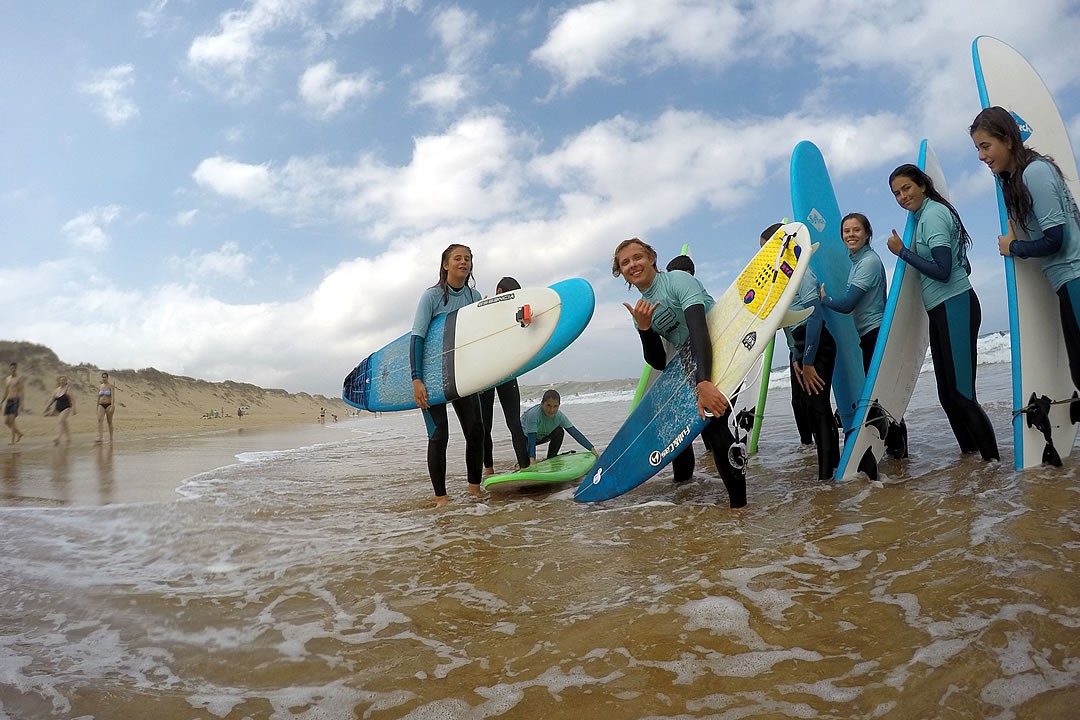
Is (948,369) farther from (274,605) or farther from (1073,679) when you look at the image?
(274,605)

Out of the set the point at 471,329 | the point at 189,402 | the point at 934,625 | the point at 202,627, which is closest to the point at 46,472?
the point at 471,329

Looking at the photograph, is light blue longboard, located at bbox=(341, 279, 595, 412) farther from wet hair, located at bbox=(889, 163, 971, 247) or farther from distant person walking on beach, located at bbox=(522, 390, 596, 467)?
wet hair, located at bbox=(889, 163, 971, 247)

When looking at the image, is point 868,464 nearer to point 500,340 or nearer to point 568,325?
point 568,325

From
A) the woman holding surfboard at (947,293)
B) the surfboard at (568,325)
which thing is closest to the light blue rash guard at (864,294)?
the woman holding surfboard at (947,293)

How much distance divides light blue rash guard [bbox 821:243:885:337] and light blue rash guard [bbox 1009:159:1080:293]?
33.4 inches

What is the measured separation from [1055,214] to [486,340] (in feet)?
11.3

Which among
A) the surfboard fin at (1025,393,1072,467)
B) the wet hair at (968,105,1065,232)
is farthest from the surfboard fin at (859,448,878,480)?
the wet hair at (968,105,1065,232)

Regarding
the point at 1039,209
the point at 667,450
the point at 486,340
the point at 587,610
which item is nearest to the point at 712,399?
the point at 667,450

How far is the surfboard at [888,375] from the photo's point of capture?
3.63 m

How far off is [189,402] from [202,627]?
3232cm

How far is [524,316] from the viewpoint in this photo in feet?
15.2

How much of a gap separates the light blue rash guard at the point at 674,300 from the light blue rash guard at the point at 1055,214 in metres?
1.64

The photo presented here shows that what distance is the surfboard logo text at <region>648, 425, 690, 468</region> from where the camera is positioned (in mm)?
3301

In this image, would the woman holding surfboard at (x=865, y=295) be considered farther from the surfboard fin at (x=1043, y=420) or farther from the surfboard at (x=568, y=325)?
the surfboard at (x=568, y=325)
